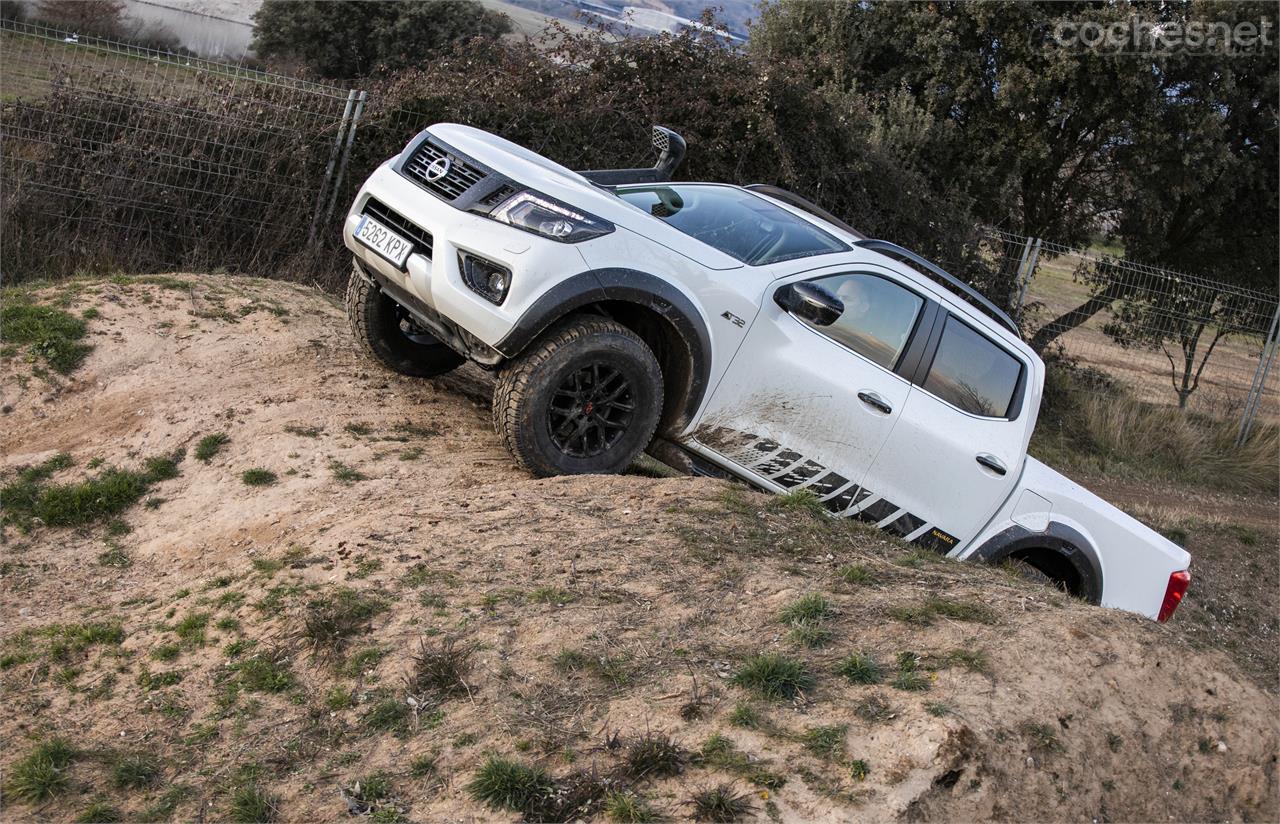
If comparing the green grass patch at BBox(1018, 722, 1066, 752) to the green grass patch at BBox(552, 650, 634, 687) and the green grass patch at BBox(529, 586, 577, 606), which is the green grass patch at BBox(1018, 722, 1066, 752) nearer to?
the green grass patch at BBox(552, 650, 634, 687)

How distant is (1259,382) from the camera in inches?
620

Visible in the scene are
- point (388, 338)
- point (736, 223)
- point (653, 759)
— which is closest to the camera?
point (653, 759)

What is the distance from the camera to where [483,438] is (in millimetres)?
6922

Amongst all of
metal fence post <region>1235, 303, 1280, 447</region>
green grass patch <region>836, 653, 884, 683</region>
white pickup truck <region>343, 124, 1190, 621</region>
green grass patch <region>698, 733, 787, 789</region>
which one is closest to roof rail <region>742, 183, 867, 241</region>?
white pickup truck <region>343, 124, 1190, 621</region>

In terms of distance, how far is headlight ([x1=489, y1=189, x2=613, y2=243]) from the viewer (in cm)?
574

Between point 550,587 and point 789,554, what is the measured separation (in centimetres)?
123

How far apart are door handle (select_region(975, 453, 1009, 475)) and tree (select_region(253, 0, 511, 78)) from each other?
1705 centimetres

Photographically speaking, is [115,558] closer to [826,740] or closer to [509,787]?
[509,787]

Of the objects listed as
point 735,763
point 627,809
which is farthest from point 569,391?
point 627,809

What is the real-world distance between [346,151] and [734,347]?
5724mm

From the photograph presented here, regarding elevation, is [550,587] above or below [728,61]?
below

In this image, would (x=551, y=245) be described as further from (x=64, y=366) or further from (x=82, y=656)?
Result: (x=64, y=366)

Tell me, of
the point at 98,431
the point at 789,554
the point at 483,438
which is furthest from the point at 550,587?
the point at 98,431

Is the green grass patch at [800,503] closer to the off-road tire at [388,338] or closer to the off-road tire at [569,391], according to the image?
the off-road tire at [569,391]
